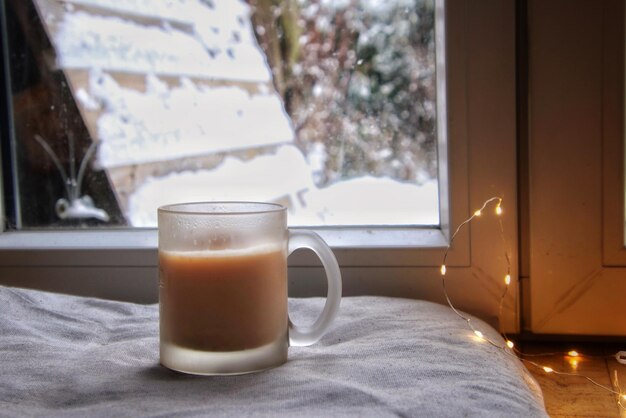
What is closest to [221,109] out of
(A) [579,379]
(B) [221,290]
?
(B) [221,290]

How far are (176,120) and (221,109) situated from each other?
7 cm

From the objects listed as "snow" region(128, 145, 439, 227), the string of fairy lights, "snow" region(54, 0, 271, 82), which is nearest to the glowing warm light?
the string of fairy lights

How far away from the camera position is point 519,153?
0.84m

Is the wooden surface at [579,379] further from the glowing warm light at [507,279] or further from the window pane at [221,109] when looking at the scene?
the window pane at [221,109]

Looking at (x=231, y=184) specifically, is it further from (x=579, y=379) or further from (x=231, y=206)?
(x=579, y=379)

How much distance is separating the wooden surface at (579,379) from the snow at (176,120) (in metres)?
0.43

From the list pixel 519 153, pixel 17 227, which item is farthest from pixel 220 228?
pixel 17 227

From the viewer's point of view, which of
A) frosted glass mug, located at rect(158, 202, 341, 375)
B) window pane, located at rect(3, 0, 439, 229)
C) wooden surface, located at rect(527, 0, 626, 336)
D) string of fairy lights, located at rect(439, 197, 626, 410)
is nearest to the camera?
frosted glass mug, located at rect(158, 202, 341, 375)

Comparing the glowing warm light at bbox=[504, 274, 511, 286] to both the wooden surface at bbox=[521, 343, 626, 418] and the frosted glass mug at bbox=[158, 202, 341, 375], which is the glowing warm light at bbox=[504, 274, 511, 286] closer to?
the wooden surface at bbox=[521, 343, 626, 418]

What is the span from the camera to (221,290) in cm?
57

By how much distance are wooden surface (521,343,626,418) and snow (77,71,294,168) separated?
1.41 ft

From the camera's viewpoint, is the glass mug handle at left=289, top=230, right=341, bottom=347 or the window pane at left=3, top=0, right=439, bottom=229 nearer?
the glass mug handle at left=289, top=230, right=341, bottom=347

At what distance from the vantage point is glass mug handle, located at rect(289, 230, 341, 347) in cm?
62

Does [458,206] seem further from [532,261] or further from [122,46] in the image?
[122,46]
